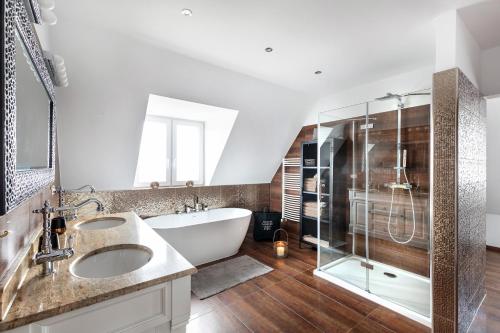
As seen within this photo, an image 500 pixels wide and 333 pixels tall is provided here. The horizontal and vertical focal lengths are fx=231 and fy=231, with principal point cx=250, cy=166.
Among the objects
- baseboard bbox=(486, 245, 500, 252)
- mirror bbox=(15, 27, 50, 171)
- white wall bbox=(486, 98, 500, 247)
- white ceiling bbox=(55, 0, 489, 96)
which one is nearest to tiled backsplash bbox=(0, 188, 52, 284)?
mirror bbox=(15, 27, 50, 171)

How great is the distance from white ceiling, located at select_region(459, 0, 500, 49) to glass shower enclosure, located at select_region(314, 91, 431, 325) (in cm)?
60

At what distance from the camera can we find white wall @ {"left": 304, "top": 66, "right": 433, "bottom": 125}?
2.70 metres

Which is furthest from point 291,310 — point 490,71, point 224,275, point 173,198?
point 490,71

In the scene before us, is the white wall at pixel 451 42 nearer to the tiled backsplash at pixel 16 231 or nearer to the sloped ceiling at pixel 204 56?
the sloped ceiling at pixel 204 56

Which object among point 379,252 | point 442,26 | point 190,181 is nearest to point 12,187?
point 442,26

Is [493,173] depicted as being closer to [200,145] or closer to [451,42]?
[451,42]

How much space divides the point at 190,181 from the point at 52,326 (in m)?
3.04

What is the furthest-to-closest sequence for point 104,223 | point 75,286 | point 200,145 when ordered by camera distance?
point 200,145 → point 104,223 → point 75,286

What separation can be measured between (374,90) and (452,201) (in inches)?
76.0

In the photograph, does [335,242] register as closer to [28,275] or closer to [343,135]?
[343,135]

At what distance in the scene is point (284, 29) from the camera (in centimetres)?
193

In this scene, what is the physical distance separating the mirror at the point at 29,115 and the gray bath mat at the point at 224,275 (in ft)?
6.42

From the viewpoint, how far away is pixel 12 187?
0.77 m

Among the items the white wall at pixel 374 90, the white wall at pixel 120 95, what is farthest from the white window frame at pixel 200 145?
the white wall at pixel 374 90
